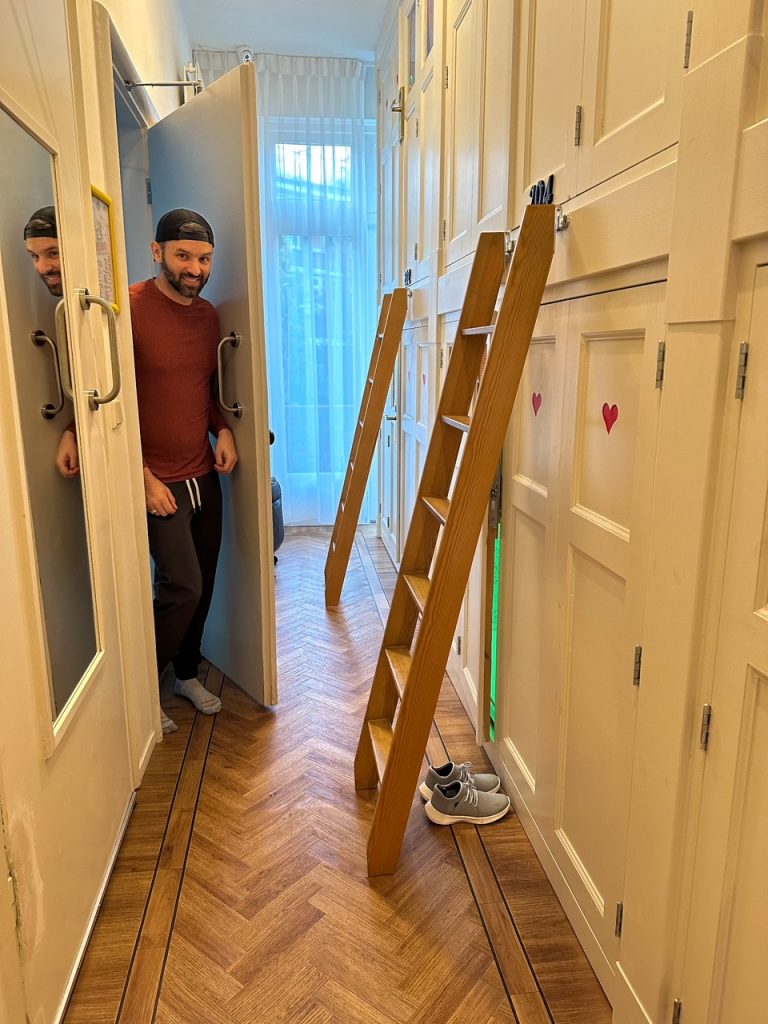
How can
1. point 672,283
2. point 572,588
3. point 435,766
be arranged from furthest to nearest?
point 435,766 → point 572,588 → point 672,283

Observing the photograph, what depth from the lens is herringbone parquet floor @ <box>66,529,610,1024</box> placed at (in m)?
1.40

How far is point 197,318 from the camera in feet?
7.77

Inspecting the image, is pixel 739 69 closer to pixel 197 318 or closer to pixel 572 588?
pixel 572 588

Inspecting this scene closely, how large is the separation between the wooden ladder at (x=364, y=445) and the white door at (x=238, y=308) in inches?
38.4

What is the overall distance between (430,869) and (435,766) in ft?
1.39

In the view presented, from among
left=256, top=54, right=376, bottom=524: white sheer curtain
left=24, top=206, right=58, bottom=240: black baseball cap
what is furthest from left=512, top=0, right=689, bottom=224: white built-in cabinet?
left=256, top=54, right=376, bottom=524: white sheer curtain

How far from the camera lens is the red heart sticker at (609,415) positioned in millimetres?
1315

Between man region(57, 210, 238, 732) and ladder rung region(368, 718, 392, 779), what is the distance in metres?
0.76

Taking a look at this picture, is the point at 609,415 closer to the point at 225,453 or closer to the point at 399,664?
the point at 399,664

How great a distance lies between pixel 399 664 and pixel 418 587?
0.72ft

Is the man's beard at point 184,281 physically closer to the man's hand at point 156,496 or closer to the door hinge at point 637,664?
the man's hand at point 156,496

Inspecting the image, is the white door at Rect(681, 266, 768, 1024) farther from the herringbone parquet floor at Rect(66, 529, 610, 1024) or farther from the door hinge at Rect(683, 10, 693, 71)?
the herringbone parquet floor at Rect(66, 529, 610, 1024)

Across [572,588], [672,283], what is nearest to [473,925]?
[572,588]

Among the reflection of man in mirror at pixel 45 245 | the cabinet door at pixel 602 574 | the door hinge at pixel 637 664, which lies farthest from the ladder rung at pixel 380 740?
the reflection of man in mirror at pixel 45 245
